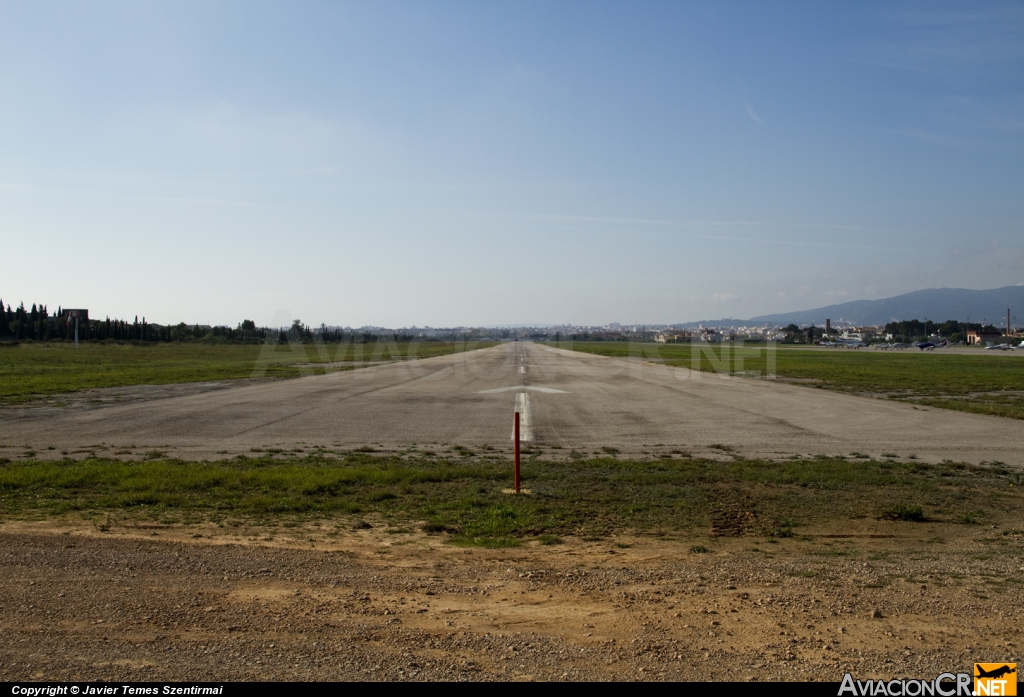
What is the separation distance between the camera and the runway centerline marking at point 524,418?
58.5 ft

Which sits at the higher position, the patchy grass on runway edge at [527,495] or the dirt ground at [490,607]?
the dirt ground at [490,607]

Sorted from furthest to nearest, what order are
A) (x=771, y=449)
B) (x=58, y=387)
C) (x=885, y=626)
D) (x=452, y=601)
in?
(x=58, y=387) < (x=771, y=449) < (x=452, y=601) < (x=885, y=626)

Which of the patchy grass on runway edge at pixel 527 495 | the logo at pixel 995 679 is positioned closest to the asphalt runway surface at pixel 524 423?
the patchy grass on runway edge at pixel 527 495

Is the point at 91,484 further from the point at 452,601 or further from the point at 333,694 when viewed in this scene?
the point at 333,694

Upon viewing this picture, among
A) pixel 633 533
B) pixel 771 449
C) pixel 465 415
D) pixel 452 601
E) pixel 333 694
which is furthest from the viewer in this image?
pixel 465 415

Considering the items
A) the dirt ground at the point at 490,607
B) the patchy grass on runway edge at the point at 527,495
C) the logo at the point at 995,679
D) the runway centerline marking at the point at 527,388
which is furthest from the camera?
the runway centerline marking at the point at 527,388

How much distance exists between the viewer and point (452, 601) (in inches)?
230

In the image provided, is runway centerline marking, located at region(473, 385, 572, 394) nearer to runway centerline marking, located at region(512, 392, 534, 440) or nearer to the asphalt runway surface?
the asphalt runway surface

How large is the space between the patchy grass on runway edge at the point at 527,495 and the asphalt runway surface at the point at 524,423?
2.04m

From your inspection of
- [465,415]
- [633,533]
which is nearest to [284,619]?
[633,533]

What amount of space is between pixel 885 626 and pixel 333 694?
401 cm

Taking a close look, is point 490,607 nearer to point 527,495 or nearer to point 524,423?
point 527,495

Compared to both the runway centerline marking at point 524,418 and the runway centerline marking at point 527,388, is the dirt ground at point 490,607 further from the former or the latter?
the runway centerline marking at point 527,388

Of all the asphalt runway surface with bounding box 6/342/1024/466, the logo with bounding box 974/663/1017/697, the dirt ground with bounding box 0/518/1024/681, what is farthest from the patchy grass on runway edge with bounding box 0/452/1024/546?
the logo with bounding box 974/663/1017/697
